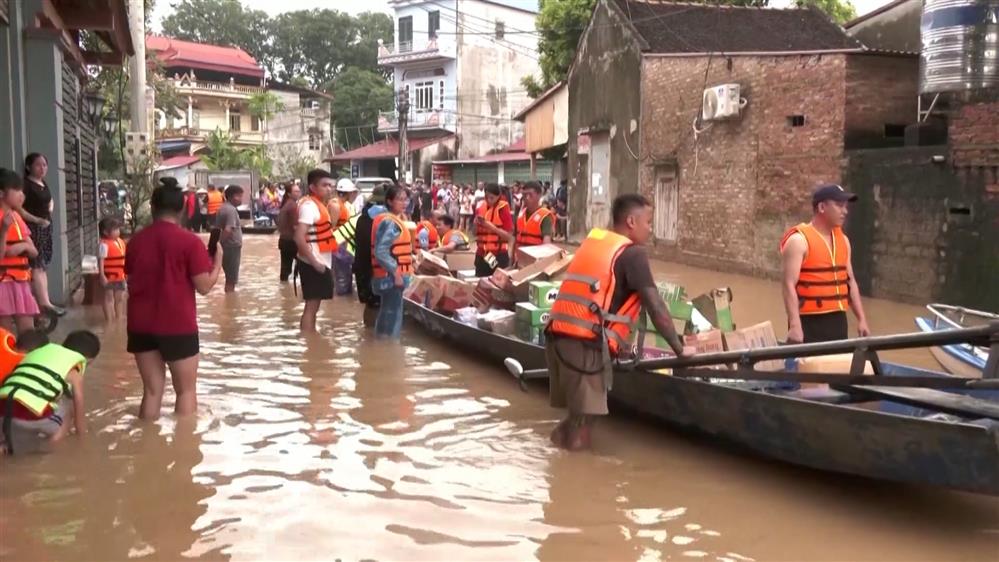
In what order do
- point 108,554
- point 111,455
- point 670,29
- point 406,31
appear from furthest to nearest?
point 406,31 → point 670,29 → point 111,455 → point 108,554

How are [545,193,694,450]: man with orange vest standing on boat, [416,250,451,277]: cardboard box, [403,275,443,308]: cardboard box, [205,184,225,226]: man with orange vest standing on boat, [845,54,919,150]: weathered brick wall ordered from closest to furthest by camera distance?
[545,193,694,450]: man with orange vest standing on boat → [403,275,443,308]: cardboard box → [416,250,451,277]: cardboard box → [845,54,919,150]: weathered brick wall → [205,184,225,226]: man with orange vest standing on boat

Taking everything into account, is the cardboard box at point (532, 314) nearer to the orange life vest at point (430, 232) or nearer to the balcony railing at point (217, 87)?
the orange life vest at point (430, 232)

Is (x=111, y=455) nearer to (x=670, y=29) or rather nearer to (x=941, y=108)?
(x=941, y=108)

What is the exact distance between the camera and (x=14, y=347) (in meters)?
5.88

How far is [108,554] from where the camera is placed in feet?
14.5

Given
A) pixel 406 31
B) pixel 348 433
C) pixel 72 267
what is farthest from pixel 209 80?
pixel 348 433

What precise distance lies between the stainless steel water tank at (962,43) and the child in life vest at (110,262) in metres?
10.3

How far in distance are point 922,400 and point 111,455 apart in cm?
478

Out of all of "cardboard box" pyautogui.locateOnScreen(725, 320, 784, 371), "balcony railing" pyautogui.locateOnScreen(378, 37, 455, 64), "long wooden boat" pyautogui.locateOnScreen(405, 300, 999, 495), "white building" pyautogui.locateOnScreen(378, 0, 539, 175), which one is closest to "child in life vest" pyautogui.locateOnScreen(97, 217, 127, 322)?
"long wooden boat" pyautogui.locateOnScreen(405, 300, 999, 495)

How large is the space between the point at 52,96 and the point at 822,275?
8760mm

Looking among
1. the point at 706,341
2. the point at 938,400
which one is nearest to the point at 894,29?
the point at 706,341

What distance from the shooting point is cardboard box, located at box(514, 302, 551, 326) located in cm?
798

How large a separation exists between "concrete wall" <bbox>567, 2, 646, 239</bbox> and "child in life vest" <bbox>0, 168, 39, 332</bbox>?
617 inches

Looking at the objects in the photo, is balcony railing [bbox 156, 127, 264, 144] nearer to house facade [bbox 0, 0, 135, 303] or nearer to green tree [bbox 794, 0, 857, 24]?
green tree [bbox 794, 0, 857, 24]
